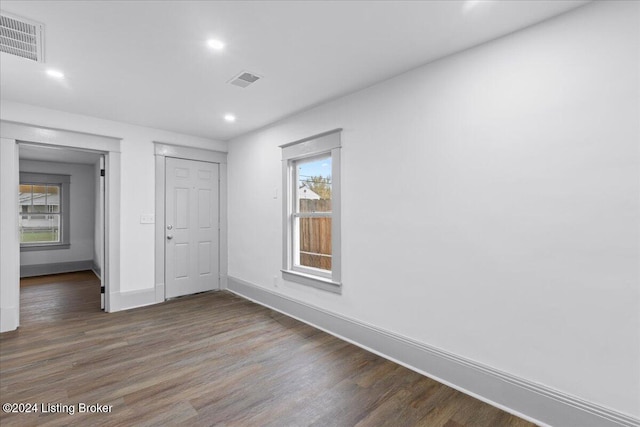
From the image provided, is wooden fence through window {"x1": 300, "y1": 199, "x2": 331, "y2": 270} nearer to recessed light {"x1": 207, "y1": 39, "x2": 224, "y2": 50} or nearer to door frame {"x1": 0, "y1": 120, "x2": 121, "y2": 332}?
recessed light {"x1": 207, "y1": 39, "x2": 224, "y2": 50}

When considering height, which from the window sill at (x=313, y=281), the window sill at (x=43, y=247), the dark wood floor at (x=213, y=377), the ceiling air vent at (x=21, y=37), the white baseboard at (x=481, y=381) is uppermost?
the ceiling air vent at (x=21, y=37)

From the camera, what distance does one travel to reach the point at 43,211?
6.78 meters

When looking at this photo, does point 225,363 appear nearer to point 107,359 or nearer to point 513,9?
point 107,359

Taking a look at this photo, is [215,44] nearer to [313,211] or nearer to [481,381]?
[313,211]

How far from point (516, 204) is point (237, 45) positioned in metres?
2.27

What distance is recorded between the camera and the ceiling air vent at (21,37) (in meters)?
1.99

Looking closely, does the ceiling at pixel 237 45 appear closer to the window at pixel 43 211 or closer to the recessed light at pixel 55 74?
the recessed light at pixel 55 74

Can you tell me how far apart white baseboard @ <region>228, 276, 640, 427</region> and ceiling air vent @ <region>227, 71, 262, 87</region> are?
8.08ft

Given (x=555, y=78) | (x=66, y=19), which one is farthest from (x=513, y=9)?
(x=66, y=19)

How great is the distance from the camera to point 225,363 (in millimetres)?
2680

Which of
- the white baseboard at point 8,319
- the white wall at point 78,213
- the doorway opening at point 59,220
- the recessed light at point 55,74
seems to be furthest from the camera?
the white wall at point 78,213

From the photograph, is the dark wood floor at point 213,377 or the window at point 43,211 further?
the window at point 43,211

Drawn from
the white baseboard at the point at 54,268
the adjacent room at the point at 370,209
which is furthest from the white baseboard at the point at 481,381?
the white baseboard at the point at 54,268

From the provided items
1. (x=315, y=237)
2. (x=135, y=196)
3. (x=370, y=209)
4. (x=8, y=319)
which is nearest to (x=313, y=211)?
(x=315, y=237)
